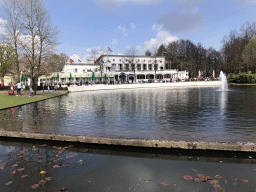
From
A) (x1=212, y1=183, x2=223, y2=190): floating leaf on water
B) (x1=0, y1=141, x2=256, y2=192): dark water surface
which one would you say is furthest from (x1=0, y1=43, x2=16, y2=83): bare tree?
(x1=212, y1=183, x2=223, y2=190): floating leaf on water

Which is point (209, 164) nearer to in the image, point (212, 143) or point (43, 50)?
point (212, 143)

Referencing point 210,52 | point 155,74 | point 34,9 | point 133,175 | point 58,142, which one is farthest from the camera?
point 210,52

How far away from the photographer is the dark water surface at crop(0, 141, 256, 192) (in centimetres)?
420

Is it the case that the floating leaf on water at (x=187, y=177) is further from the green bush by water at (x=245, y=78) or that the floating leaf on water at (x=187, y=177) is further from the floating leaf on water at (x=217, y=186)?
the green bush by water at (x=245, y=78)

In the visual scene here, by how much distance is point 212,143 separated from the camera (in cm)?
579

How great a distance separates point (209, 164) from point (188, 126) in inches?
139

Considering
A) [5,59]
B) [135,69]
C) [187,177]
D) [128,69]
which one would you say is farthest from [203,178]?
[135,69]

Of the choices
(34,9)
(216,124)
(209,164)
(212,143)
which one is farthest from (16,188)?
(34,9)

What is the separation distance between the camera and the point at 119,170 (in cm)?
496

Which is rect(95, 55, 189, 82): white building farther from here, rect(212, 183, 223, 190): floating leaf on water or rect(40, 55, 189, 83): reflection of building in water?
rect(212, 183, 223, 190): floating leaf on water

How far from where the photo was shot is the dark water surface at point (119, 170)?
4195mm

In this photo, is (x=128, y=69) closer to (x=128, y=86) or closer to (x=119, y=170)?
(x=128, y=86)

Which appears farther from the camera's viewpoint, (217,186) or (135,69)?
(135,69)

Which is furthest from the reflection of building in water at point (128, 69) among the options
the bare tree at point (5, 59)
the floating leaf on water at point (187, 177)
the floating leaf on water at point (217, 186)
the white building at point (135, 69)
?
the floating leaf on water at point (217, 186)
